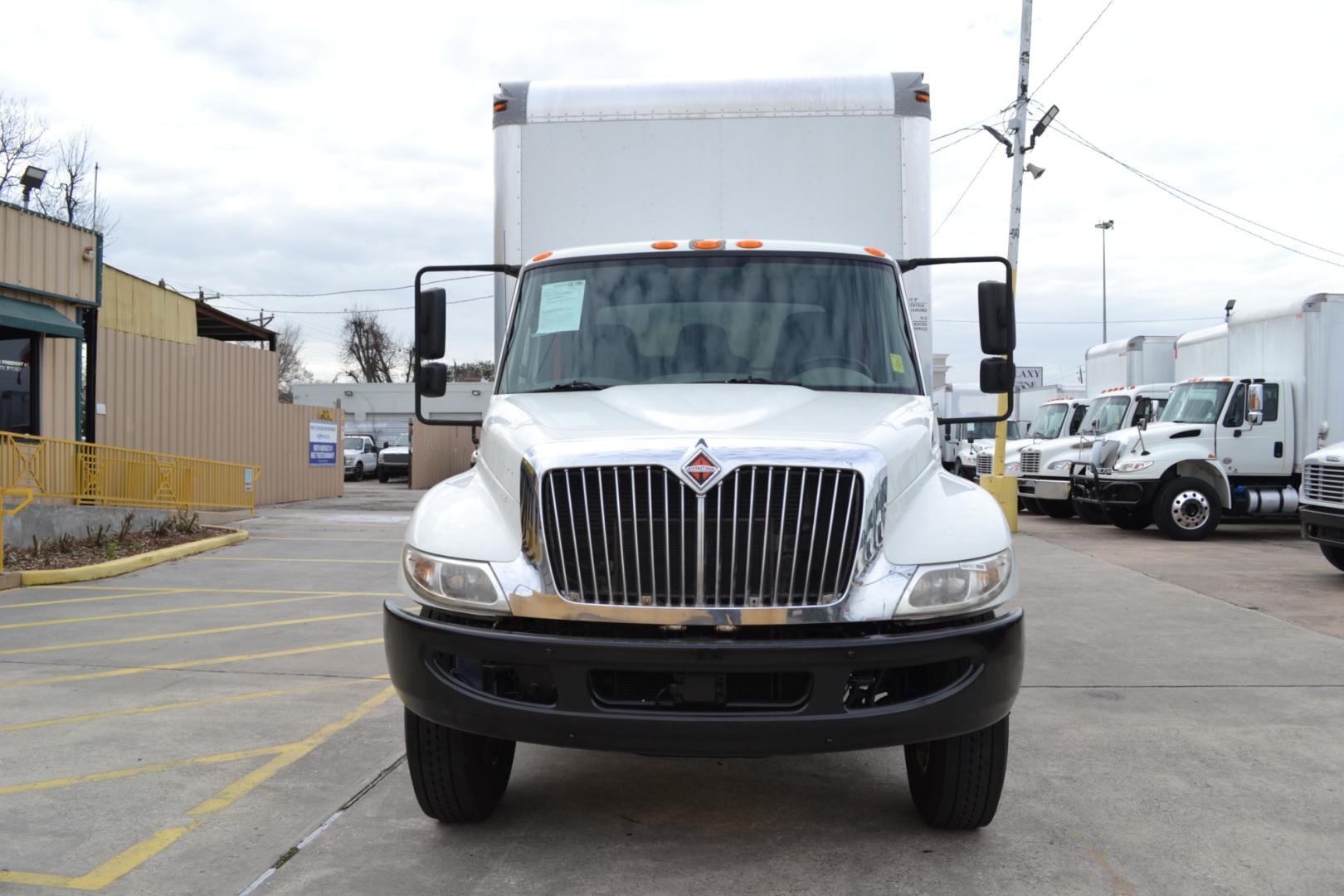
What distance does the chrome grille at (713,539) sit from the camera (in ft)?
11.3

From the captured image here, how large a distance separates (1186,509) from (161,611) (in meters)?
13.6

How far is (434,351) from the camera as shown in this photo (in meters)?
5.34

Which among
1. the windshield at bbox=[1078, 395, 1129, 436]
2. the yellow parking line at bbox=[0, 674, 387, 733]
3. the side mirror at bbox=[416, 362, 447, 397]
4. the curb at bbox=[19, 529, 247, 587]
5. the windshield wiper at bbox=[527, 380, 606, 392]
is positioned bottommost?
the yellow parking line at bbox=[0, 674, 387, 733]

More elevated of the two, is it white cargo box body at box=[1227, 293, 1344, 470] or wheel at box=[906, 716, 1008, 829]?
white cargo box body at box=[1227, 293, 1344, 470]

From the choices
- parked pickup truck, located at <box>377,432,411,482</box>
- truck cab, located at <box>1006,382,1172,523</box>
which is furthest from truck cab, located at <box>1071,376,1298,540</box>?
parked pickup truck, located at <box>377,432,411,482</box>

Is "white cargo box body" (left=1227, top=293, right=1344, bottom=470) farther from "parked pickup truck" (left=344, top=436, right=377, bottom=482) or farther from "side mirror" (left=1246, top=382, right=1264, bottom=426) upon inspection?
"parked pickup truck" (left=344, top=436, right=377, bottom=482)

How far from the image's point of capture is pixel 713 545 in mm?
3438

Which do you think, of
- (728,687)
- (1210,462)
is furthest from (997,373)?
(1210,462)

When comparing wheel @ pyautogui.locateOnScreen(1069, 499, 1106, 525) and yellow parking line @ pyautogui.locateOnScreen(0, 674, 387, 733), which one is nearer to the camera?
yellow parking line @ pyautogui.locateOnScreen(0, 674, 387, 733)

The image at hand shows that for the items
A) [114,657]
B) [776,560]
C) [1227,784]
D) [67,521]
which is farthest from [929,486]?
[67,521]

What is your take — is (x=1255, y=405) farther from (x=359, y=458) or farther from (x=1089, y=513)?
(x=359, y=458)

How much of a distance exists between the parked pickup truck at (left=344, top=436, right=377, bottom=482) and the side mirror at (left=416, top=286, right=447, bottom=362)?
34.8 metres

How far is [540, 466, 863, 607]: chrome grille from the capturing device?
3.44 metres

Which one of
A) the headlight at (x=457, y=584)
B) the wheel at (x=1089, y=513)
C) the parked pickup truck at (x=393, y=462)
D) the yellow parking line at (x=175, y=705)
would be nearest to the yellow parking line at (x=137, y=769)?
the yellow parking line at (x=175, y=705)
